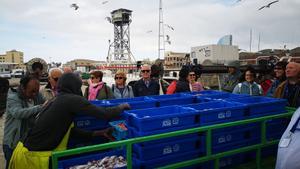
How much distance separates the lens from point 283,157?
2.26m

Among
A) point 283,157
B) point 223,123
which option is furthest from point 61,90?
point 283,157

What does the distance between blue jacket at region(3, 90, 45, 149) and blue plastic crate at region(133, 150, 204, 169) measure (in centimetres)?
140

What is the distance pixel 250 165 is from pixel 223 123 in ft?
2.50

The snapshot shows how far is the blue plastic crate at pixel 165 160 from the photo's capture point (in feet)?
9.05

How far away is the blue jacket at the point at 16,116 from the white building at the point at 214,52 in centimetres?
1591

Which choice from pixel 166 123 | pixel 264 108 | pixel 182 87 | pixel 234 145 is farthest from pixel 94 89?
pixel 264 108

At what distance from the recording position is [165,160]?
2.86 m

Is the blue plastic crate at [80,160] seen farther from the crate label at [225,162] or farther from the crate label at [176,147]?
the crate label at [225,162]

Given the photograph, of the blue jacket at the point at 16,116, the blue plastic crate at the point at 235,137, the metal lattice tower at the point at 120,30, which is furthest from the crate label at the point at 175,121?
the metal lattice tower at the point at 120,30

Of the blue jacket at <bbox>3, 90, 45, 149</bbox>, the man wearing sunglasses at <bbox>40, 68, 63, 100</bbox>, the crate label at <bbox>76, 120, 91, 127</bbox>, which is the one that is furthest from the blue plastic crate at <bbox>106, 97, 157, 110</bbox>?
the man wearing sunglasses at <bbox>40, 68, 63, 100</bbox>

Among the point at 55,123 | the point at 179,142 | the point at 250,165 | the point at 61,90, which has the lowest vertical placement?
the point at 250,165

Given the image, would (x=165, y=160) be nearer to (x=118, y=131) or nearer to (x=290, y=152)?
(x=118, y=131)

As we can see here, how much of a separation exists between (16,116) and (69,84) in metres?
0.92

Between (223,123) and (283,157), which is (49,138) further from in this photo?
(283,157)
